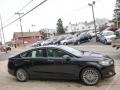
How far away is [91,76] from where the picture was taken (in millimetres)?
8758

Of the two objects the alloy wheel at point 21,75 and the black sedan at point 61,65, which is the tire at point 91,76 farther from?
the alloy wheel at point 21,75

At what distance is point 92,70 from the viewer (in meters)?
8.75

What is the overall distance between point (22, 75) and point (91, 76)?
10.2ft

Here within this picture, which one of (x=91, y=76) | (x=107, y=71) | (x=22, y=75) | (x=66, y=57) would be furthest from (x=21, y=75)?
(x=107, y=71)

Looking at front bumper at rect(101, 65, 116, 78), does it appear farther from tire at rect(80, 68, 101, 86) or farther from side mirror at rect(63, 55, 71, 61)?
side mirror at rect(63, 55, 71, 61)

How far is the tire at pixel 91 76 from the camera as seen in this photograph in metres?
8.74

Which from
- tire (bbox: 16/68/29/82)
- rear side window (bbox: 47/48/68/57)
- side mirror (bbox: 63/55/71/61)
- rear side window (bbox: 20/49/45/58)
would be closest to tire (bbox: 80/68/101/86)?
side mirror (bbox: 63/55/71/61)

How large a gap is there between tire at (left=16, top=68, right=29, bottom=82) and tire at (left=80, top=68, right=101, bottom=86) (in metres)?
2.65

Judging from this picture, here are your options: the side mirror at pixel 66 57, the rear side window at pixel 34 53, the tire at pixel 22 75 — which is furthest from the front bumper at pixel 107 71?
the tire at pixel 22 75

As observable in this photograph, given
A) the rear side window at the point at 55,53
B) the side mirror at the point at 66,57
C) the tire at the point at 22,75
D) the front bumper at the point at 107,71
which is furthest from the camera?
the tire at the point at 22,75

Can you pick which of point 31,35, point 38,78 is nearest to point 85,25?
point 31,35

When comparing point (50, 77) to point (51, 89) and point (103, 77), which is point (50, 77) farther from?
point (103, 77)

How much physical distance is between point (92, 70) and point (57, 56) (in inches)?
60.8

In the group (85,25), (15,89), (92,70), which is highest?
(85,25)
